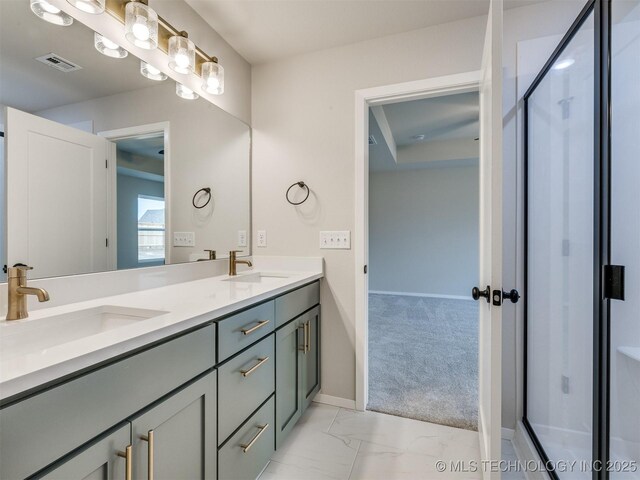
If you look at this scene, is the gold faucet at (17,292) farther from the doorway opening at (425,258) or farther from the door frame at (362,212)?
the doorway opening at (425,258)

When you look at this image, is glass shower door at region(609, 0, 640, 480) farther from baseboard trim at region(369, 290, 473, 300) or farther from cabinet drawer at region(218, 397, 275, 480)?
baseboard trim at region(369, 290, 473, 300)

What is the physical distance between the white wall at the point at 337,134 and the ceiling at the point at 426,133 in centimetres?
111

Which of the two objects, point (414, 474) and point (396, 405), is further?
point (396, 405)

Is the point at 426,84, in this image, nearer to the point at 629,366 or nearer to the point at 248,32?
the point at 248,32

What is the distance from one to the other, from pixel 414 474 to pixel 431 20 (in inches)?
95.9

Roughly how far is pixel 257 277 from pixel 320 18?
1.63m

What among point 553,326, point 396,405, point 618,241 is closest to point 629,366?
point 553,326

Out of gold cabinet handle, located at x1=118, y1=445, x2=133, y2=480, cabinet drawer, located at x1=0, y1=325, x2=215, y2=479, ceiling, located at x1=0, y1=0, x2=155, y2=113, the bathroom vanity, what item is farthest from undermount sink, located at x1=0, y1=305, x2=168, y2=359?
ceiling, located at x1=0, y1=0, x2=155, y2=113

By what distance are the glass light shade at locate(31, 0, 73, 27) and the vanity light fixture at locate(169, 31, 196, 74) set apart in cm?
43

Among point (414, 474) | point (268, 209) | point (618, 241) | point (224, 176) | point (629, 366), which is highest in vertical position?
→ point (224, 176)

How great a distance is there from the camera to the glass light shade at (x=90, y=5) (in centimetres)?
114

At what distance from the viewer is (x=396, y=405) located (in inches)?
77.9

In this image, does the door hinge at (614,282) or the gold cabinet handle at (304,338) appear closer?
the door hinge at (614,282)

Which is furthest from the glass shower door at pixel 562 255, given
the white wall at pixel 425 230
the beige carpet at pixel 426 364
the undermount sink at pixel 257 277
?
the white wall at pixel 425 230
